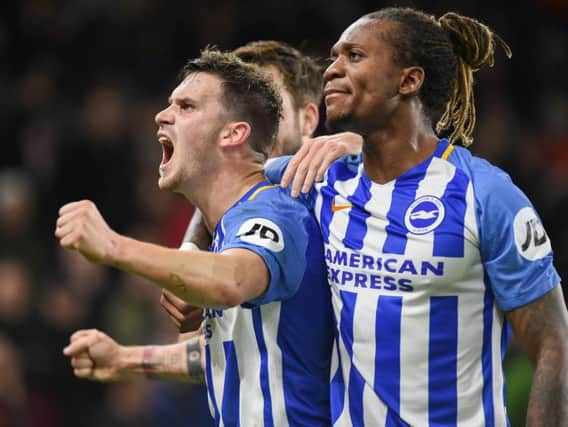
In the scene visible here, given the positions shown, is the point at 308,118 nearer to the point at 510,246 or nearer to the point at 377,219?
the point at 377,219

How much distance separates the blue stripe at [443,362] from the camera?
293cm

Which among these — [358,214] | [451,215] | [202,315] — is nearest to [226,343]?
[202,315]

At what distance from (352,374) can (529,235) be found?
65cm

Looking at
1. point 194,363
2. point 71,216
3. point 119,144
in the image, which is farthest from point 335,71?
point 119,144

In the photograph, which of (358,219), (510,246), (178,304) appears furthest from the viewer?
(178,304)

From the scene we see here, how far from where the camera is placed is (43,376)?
20.9ft

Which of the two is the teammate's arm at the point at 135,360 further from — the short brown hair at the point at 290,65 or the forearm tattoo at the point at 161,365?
the short brown hair at the point at 290,65

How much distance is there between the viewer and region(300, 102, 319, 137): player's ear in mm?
4148

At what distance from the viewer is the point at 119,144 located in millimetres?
7852

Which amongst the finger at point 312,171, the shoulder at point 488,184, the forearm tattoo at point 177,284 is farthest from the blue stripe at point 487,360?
the forearm tattoo at point 177,284

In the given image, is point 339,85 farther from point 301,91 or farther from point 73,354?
point 73,354

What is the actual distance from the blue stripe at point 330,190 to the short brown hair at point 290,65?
34.0 inches

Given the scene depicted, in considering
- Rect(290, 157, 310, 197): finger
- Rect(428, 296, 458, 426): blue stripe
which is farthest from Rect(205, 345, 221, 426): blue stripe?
Rect(428, 296, 458, 426): blue stripe

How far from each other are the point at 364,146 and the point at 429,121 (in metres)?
0.22
